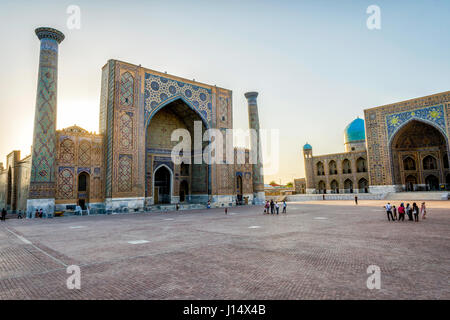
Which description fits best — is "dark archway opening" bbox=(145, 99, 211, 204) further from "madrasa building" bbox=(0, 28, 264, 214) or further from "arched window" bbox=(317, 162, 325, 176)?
"arched window" bbox=(317, 162, 325, 176)

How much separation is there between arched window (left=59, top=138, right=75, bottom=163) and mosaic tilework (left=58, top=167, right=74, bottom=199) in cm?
71

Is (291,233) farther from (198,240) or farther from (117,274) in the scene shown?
(117,274)

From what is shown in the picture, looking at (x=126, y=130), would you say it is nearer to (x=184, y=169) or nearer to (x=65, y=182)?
(x=65, y=182)

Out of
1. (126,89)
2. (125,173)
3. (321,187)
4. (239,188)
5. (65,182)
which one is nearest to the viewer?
(65,182)

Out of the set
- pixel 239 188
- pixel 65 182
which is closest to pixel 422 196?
pixel 239 188

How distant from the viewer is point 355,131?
48.3 meters

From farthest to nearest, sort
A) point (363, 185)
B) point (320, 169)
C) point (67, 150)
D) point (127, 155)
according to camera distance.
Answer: point (320, 169) → point (363, 185) → point (127, 155) → point (67, 150)

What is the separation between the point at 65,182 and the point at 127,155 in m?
4.54

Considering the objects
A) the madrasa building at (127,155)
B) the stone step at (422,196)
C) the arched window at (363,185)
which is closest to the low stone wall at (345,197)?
the stone step at (422,196)

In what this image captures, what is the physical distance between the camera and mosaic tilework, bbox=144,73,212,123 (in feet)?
76.7

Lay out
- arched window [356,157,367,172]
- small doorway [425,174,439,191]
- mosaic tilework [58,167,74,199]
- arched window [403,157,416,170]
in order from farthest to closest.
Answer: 1. arched window [356,157,367,172]
2. arched window [403,157,416,170]
3. small doorway [425,174,439,191]
4. mosaic tilework [58,167,74,199]

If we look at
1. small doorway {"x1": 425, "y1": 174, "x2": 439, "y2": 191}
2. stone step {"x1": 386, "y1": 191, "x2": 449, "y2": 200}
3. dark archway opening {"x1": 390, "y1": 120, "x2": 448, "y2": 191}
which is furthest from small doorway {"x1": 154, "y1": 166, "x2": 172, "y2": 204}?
small doorway {"x1": 425, "y1": 174, "x2": 439, "y2": 191}

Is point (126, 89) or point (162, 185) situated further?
point (162, 185)
